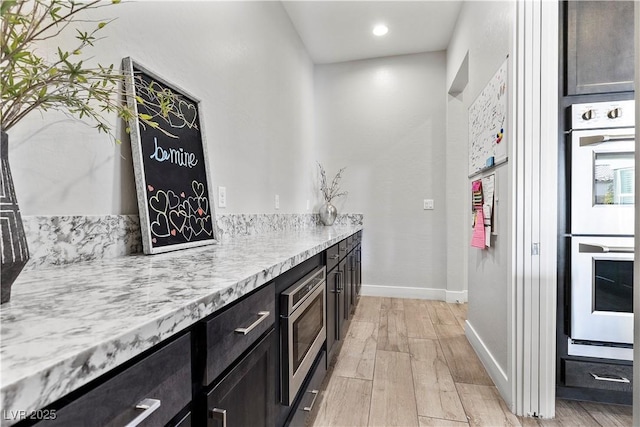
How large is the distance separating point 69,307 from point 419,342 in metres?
2.31

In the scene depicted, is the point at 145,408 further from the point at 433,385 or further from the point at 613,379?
the point at 613,379

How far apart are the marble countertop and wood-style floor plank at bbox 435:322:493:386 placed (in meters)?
1.60

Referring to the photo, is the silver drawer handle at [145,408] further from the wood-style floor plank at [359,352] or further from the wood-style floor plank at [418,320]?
the wood-style floor plank at [418,320]

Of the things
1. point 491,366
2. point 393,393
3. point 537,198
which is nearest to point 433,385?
point 393,393

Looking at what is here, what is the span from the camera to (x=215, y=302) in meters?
0.56

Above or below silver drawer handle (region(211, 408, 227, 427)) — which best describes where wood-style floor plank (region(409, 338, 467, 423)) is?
below

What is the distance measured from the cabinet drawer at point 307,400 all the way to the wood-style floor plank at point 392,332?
2.72 feet

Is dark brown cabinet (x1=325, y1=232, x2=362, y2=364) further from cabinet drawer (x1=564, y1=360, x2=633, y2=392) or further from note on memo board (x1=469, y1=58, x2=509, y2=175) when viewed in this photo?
cabinet drawer (x1=564, y1=360, x2=633, y2=392)

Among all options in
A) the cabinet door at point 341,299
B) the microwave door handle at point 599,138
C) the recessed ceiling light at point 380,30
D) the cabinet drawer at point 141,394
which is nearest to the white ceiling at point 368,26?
the recessed ceiling light at point 380,30

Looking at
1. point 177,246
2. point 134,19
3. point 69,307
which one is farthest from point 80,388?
point 134,19

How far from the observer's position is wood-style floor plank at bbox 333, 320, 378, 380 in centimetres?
186

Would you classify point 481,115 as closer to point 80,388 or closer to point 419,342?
point 419,342

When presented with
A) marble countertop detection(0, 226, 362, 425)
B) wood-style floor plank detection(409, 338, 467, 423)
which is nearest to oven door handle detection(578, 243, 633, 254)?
wood-style floor plank detection(409, 338, 467, 423)

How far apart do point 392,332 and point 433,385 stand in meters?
0.76
